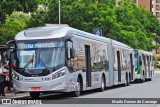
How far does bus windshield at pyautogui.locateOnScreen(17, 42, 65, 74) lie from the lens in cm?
2045

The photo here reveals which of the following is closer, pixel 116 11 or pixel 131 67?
pixel 131 67

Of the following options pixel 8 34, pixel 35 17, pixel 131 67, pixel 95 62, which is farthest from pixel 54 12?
pixel 95 62

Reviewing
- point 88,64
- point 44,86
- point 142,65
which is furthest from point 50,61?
point 142,65

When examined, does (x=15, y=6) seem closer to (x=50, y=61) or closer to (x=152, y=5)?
(x=50, y=61)

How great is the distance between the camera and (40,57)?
67.6ft

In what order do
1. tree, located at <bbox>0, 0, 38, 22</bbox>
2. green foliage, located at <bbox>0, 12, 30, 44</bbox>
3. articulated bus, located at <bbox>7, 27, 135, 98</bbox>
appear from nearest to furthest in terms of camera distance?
articulated bus, located at <bbox>7, 27, 135, 98</bbox>, tree, located at <bbox>0, 0, 38, 22</bbox>, green foliage, located at <bbox>0, 12, 30, 44</bbox>

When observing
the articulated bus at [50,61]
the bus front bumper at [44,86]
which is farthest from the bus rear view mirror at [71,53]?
the bus front bumper at [44,86]

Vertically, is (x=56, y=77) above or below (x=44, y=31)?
below

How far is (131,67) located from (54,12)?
2060 cm

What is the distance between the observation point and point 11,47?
68.8 ft

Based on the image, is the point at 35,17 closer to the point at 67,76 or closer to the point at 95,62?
the point at 95,62

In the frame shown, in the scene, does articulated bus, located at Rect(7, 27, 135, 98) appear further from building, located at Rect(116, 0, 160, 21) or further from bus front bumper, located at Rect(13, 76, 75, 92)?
building, located at Rect(116, 0, 160, 21)

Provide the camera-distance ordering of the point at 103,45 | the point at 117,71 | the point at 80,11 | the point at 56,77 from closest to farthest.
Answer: the point at 56,77 < the point at 103,45 < the point at 117,71 < the point at 80,11

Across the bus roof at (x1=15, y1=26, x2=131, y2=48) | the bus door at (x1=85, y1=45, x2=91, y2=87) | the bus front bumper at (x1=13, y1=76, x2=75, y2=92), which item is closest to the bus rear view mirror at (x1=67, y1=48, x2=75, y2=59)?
the bus roof at (x1=15, y1=26, x2=131, y2=48)
